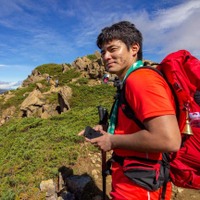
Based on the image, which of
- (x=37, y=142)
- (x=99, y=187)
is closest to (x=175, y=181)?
(x=99, y=187)

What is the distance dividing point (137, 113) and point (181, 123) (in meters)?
0.44

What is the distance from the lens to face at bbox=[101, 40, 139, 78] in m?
1.53

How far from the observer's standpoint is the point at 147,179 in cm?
120

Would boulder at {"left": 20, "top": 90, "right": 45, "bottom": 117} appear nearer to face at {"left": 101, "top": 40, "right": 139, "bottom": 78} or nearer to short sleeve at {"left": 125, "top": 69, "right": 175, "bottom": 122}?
face at {"left": 101, "top": 40, "right": 139, "bottom": 78}

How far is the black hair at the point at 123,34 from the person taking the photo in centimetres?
155

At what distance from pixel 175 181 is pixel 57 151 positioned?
407 centimetres

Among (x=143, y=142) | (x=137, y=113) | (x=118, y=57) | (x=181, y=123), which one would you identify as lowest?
(x=143, y=142)

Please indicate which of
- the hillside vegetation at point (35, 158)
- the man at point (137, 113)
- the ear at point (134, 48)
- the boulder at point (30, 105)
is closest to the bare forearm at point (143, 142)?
the man at point (137, 113)

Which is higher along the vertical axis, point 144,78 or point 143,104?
point 144,78

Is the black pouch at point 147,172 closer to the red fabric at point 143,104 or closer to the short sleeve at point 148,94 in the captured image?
the red fabric at point 143,104

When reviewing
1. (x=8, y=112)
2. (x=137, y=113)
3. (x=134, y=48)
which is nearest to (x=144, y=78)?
(x=137, y=113)

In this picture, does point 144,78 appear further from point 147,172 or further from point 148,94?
point 147,172

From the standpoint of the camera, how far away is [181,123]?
1.22 meters

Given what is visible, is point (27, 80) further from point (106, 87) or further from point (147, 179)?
point (147, 179)
